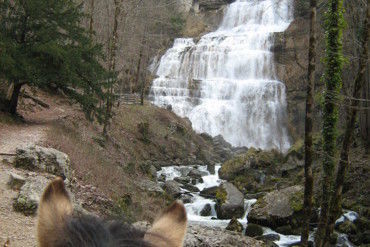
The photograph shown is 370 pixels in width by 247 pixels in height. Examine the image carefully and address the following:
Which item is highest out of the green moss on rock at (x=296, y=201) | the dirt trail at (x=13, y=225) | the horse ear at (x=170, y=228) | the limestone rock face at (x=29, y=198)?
the horse ear at (x=170, y=228)

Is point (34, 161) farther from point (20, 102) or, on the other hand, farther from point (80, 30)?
point (20, 102)

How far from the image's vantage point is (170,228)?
4.72ft

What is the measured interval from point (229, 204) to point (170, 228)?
15390 mm

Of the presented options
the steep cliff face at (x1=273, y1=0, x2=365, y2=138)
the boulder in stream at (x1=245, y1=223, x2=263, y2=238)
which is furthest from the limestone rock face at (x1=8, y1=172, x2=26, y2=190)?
the steep cliff face at (x1=273, y1=0, x2=365, y2=138)

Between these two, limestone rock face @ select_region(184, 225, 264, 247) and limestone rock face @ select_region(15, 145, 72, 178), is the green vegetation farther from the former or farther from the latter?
limestone rock face @ select_region(15, 145, 72, 178)

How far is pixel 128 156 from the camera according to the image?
70.1 feet

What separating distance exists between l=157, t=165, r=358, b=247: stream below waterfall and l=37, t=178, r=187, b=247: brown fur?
758cm

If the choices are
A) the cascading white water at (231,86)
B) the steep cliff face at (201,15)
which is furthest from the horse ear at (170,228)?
the steep cliff face at (201,15)

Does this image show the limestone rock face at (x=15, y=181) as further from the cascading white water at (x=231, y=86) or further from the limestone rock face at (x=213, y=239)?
the cascading white water at (x=231, y=86)

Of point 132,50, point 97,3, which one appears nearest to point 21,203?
point 97,3

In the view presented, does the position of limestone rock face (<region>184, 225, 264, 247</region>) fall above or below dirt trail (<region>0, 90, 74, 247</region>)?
below

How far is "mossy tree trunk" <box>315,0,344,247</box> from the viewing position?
12.7 meters

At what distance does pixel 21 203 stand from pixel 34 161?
266 cm

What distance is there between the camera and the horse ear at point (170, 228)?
1.32 meters
